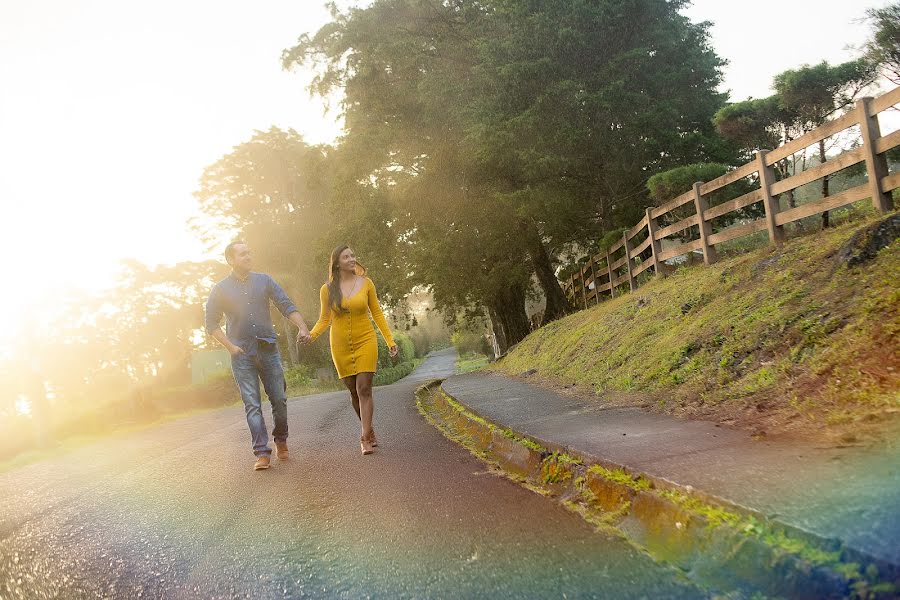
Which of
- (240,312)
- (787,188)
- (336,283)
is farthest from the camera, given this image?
(787,188)

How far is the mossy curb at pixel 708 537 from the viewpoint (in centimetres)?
214

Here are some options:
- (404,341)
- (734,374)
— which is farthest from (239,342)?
(404,341)

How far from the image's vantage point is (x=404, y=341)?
69.2m

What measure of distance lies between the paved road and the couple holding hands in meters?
0.58

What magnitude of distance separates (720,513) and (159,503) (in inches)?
171

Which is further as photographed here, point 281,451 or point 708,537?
point 281,451

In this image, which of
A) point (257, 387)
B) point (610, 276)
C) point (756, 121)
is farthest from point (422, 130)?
point (257, 387)

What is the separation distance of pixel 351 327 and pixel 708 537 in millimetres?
4639

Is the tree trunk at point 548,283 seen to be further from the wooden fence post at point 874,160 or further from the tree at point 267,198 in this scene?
the tree at point 267,198

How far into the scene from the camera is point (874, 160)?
7.36 m

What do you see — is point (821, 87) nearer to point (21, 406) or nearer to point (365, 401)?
point (365, 401)

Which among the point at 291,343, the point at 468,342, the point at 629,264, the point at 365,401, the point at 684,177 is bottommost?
the point at 468,342

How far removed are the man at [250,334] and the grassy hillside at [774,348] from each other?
3.66 meters

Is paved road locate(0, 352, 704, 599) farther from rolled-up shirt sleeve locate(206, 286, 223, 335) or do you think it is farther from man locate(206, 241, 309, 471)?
rolled-up shirt sleeve locate(206, 286, 223, 335)
